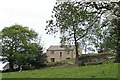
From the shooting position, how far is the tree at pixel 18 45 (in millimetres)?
81000

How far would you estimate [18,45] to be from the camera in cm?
8569

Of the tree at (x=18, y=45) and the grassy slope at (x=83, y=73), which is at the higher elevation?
the tree at (x=18, y=45)

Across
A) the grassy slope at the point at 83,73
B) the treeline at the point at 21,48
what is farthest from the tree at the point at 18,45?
the grassy slope at the point at 83,73

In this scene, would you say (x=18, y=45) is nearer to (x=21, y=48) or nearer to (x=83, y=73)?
(x=21, y=48)

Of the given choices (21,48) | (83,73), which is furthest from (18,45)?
(83,73)

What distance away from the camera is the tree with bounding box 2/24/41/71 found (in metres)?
81.0

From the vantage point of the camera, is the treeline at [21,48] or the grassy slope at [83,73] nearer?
the grassy slope at [83,73]

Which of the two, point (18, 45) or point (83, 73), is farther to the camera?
point (18, 45)

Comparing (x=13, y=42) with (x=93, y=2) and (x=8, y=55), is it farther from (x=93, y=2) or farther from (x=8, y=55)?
(x=93, y=2)

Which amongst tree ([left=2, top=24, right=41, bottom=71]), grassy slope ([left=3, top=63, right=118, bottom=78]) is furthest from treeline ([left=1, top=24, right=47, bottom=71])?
grassy slope ([left=3, top=63, right=118, bottom=78])

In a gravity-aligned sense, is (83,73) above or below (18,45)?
below

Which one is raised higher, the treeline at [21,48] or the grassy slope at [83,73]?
the treeline at [21,48]

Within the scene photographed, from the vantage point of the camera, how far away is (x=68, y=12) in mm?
18547

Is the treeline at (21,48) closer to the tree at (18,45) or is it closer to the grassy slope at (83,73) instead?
the tree at (18,45)
